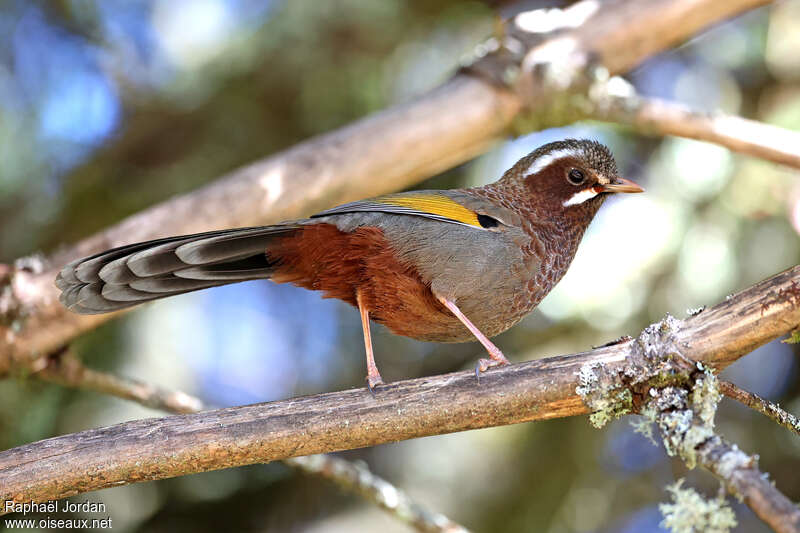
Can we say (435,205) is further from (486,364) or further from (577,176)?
(486,364)

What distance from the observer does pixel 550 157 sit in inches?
159

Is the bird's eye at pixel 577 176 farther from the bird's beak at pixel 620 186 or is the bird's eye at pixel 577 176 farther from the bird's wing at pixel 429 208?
the bird's wing at pixel 429 208

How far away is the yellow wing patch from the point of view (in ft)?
11.9

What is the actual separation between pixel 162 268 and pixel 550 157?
73.3 inches

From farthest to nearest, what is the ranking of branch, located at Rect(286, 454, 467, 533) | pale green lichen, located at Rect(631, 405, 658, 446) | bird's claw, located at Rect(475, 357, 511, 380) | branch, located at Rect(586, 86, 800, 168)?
branch, located at Rect(586, 86, 800, 168)
branch, located at Rect(286, 454, 467, 533)
bird's claw, located at Rect(475, 357, 511, 380)
pale green lichen, located at Rect(631, 405, 658, 446)

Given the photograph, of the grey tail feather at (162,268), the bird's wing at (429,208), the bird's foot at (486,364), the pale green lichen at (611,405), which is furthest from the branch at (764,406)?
the grey tail feather at (162,268)

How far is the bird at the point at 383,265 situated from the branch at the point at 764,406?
3.15ft

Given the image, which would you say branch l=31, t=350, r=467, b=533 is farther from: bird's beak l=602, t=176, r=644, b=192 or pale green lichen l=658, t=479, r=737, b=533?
bird's beak l=602, t=176, r=644, b=192

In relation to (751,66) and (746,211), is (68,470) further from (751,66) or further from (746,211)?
(751,66)

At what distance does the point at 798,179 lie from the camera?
466 cm

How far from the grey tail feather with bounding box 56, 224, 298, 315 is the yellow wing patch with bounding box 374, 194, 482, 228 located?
48cm

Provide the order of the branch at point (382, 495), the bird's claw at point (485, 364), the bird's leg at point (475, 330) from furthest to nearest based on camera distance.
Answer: the branch at point (382, 495)
the bird's leg at point (475, 330)
the bird's claw at point (485, 364)

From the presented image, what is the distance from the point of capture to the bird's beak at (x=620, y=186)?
393 cm

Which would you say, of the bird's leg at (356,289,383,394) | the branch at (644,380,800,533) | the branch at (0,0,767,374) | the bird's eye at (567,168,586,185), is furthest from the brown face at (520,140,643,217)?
the branch at (644,380,800,533)
